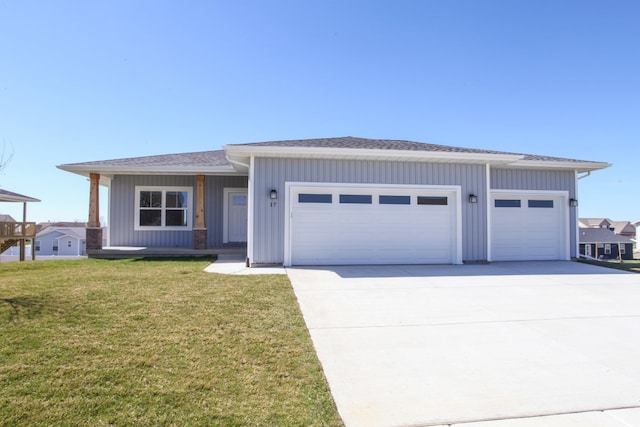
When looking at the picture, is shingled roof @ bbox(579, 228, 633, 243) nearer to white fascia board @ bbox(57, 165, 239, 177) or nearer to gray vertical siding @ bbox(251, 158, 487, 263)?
gray vertical siding @ bbox(251, 158, 487, 263)

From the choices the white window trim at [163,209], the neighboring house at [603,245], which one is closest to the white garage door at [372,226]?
the white window trim at [163,209]

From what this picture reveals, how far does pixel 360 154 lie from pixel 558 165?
6.30 meters

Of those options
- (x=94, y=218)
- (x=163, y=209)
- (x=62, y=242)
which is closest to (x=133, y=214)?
(x=163, y=209)

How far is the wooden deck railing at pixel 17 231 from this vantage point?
560 inches

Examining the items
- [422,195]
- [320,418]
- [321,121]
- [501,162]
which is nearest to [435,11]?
[501,162]

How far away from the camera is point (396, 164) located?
9219 mm

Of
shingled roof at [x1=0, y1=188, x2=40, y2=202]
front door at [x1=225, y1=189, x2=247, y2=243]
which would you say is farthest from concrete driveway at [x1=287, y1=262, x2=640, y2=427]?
shingled roof at [x1=0, y1=188, x2=40, y2=202]

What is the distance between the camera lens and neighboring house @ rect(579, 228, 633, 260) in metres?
38.9

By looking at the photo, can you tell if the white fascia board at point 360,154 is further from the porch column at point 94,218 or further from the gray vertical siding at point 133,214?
the porch column at point 94,218

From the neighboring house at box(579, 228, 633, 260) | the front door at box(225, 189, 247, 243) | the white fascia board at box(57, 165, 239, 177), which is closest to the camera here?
the white fascia board at box(57, 165, 239, 177)

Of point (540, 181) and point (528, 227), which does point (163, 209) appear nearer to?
point (528, 227)

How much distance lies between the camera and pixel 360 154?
28.6 ft

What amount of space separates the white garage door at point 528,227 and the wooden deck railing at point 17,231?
1816 cm

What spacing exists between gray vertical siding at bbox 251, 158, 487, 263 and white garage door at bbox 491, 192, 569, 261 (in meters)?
1.11
